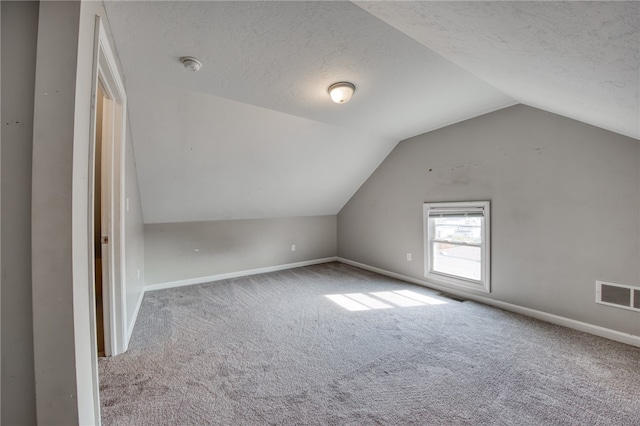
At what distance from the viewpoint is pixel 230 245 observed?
13.4 feet

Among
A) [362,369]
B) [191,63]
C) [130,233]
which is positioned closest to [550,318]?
[362,369]

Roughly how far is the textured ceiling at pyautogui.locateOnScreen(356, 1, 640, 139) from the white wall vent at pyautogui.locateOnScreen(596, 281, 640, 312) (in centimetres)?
129

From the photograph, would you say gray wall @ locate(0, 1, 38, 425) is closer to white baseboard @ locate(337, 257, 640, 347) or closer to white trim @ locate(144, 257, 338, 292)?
white trim @ locate(144, 257, 338, 292)

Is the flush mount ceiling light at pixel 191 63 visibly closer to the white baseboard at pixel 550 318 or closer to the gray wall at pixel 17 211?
the gray wall at pixel 17 211

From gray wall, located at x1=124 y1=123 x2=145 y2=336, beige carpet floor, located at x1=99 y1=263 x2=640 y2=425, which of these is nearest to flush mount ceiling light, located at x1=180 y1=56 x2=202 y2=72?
gray wall, located at x1=124 y1=123 x2=145 y2=336

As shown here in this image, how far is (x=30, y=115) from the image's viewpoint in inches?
35.9

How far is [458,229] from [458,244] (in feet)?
0.63

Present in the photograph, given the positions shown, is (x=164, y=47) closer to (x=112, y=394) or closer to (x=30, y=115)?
(x=30, y=115)

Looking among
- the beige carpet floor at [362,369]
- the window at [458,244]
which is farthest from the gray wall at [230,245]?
the window at [458,244]

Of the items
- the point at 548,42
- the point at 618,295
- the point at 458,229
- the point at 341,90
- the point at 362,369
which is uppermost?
the point at 341,90

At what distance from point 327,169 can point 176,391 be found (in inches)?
123

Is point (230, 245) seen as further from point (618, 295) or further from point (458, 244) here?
point (618, 295)

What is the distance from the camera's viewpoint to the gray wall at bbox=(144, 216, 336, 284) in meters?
3.54

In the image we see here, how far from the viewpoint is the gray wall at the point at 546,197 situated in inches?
83.0
